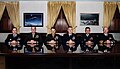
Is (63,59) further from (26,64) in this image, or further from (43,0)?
(43,0)

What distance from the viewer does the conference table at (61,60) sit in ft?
10.3

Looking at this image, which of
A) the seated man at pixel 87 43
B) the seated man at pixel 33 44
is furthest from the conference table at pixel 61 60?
the seated man at pixel 87 43

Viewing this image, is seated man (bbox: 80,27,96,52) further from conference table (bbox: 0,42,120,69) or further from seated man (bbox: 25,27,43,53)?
seated man (bbox: 25,27,43,53)

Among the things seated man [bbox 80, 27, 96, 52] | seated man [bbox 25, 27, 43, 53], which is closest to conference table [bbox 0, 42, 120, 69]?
seated man [bbox 25, 27, 43, 53]

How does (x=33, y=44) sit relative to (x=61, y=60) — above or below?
above

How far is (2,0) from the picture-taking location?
836 centimetres

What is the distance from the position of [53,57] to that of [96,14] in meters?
5.92

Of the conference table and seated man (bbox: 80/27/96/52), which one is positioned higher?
seated man (bbox: 80/27/96/52)

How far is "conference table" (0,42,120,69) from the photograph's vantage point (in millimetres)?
3127

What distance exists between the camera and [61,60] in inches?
125

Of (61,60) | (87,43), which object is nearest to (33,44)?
(87,43)

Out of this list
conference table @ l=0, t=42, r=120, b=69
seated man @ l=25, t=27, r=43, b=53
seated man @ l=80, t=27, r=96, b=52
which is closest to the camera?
conference table @ l=0, t=42, r=120, b=69

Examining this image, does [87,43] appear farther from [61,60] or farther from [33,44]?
[61,60]

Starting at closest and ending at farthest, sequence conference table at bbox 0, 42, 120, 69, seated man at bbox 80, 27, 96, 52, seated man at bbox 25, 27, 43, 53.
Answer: conference table at bbox 0, 42, 120, 69
seated man at bbox 25, 27, 43, 53
seated man at bbox 80, 27, 96, 52
